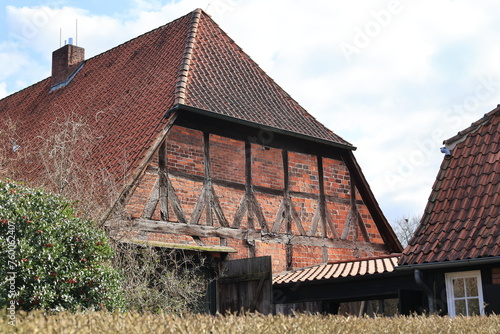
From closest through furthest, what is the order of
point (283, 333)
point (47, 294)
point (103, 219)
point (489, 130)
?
1. point (283, 333)
2. point (47, 294)
3. point (103, 219)
4. point (489, 130)

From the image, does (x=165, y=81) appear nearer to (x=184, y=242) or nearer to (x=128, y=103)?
(x=128, y=103)

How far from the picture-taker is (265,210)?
49.8ft

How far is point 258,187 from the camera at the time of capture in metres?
15.2

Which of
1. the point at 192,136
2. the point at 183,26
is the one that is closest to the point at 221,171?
the point at 192,136

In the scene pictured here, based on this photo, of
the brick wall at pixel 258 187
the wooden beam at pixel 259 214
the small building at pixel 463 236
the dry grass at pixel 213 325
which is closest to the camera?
the dry grass at pixel 213 325

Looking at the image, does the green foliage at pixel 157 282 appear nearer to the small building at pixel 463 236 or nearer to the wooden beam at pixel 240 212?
the wooden beam at pixel 240 212

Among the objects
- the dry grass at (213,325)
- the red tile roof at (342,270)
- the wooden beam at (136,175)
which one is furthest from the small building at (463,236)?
the wooden beam at (136,175)

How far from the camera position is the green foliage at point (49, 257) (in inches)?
322

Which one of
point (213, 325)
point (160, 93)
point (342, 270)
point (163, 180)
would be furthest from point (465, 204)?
point (213, 325)

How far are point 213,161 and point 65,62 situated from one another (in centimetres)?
888

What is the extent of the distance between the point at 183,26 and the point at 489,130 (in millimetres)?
8361

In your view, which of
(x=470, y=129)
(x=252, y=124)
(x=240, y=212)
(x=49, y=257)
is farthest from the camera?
(x=252, y=124)

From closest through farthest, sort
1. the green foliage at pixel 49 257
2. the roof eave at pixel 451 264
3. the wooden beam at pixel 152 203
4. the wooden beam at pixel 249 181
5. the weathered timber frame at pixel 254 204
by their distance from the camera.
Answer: the green foliage at pixel 49 257, the roof eave at pixel 451 264, the wooden beam at pixel 152 203, the weathered timber frame at pixel 254 204, the wooden beam at pixel 249 181

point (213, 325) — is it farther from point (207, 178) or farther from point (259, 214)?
point (259, 214)
